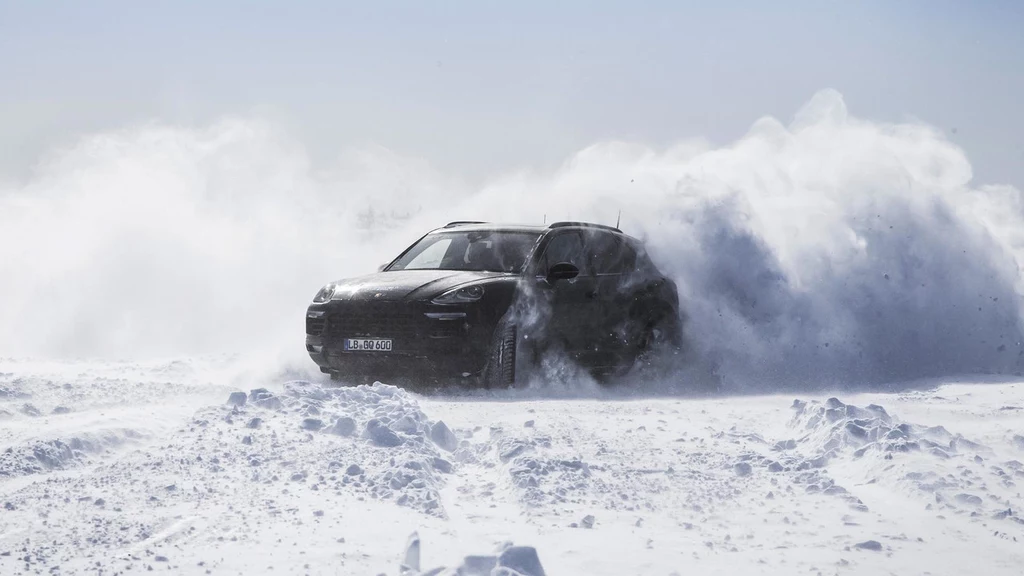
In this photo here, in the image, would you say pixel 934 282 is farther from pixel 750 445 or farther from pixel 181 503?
pixel 181 503

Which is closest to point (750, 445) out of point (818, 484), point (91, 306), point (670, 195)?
point (818, 484)

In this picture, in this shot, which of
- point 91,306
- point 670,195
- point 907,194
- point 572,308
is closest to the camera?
point 572,308

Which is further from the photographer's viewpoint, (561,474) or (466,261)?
(466,261)

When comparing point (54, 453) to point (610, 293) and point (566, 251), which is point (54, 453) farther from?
point (610, 293)

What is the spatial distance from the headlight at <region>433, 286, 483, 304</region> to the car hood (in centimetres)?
6

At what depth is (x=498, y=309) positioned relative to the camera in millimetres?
8188

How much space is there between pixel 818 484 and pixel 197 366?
732 cm

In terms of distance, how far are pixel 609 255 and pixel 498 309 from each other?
6.09 feet

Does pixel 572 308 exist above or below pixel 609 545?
above

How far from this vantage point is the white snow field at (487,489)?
3.58 meters

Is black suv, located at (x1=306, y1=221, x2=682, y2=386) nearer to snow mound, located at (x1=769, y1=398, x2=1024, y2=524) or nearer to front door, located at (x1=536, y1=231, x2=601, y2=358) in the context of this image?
front door, located at (x1=536, y1=231, x2=601, y2=358)

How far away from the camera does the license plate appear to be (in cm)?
815

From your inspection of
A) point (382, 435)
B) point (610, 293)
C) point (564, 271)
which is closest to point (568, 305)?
point (564, 271)

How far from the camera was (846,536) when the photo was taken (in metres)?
3.97
